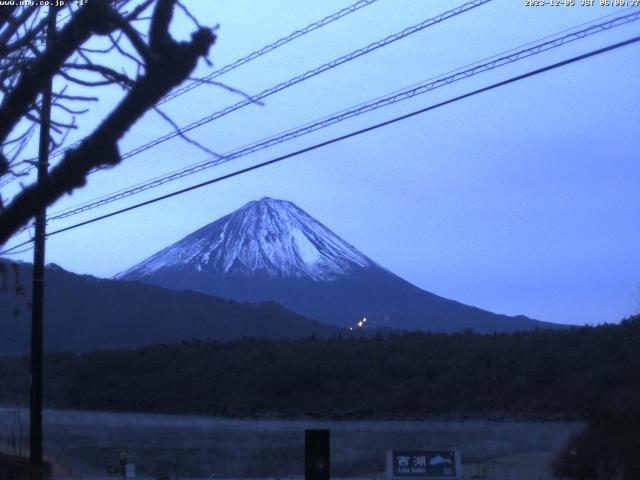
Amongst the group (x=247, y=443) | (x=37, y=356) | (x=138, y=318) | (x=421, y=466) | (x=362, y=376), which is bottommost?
(x=247, y=443)

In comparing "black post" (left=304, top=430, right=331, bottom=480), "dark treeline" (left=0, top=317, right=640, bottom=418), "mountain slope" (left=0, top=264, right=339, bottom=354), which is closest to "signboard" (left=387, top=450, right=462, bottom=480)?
"black post" (left=304, top=430, right=331, bottom=480)

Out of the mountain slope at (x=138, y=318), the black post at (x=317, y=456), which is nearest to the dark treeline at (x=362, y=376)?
the mountain slope at (x=138, y=318)

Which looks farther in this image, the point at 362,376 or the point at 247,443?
the point at 362,376

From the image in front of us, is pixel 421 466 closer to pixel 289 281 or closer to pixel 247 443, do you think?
pixel 247 443

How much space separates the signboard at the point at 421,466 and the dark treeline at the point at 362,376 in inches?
1267

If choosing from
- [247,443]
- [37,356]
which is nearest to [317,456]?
[37,356]

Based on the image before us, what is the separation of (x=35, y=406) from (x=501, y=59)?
1033 cm

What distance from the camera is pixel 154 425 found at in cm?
4828

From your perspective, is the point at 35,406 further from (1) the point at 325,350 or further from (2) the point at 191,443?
(1) the point at 325,350

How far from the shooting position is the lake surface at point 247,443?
2828 centimetres

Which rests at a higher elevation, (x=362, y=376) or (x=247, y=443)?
(x=362, y=376)

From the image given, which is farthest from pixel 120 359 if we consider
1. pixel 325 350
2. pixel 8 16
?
pixel 8 16

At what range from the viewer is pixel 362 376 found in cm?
6569

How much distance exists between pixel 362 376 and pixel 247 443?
29.6 m
